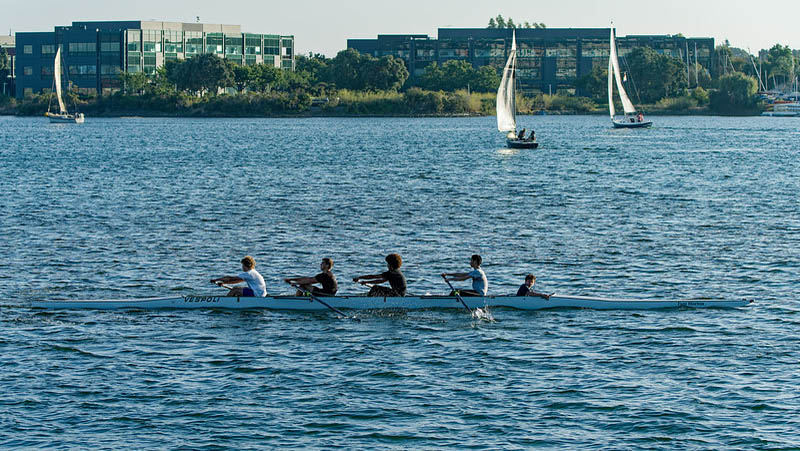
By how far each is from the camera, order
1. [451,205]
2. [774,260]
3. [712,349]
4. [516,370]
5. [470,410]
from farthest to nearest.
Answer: [451,205]
[774,260]
[712,349]
[516,370]
[470,410]

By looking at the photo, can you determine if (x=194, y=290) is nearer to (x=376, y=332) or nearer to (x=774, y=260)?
(x=376, y=332)

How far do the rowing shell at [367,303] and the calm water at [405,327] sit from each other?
16.8 inches

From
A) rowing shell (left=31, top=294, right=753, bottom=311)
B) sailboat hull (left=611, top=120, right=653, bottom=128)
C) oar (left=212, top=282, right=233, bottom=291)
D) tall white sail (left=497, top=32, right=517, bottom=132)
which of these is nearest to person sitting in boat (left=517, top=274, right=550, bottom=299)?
rowing shell (left=31, top=294, right=753, bottom=311)

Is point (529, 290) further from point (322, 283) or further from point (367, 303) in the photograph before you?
point (322, 283)

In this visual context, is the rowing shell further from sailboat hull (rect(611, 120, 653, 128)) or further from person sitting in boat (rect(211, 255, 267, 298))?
sailboat hull (rect(611, 120, 653, 128))

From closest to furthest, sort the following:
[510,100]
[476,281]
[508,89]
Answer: [476,281] < [508,89] < [510,100]

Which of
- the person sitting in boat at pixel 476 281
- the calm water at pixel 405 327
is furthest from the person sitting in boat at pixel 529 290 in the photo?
the person sitting in boat at pixel 476 281

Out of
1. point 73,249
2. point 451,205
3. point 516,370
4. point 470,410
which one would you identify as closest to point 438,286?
point 516,370

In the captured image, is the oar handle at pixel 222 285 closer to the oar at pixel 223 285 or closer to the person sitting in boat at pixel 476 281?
the oar at pixel 223 285

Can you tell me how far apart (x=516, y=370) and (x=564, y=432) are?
15.5 ft

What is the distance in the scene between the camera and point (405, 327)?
33.1m

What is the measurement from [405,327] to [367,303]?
83.2 inches

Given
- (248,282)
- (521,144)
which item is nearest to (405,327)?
(248,282)

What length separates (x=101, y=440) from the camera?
76.3ft
